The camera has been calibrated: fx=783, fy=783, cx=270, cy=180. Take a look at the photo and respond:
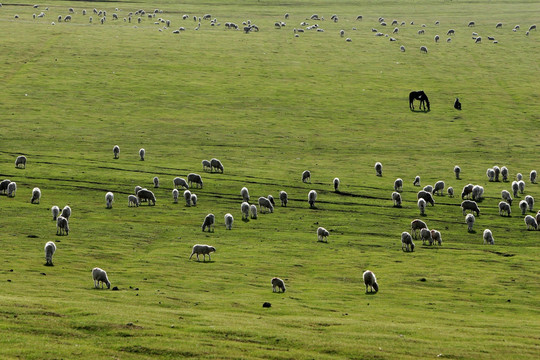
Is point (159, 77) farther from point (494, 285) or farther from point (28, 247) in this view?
point (494, 285)

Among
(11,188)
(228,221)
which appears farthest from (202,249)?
(11,188)

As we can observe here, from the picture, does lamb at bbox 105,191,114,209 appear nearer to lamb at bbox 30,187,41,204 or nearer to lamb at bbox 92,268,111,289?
lamb at bbox 30,187,41,204

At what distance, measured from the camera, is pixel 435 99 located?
352ft

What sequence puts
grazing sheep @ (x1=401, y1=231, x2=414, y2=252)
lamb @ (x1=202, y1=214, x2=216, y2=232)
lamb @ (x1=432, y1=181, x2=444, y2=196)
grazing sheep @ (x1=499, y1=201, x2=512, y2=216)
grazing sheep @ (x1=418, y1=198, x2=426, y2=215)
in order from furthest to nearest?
1. lamb @ (x1=432, y1=181, x2=444, y2=196)
2. grazing sheep @ (x1=499, y1=201, x2=512, y2=216)
3. grazing sheep @ (x1=418, y1=198, x2=426, y2=215)
4. lamb @ (x1=202, y1=214, x2=216, y2=232)
5. grazing sheep @ (x1=401, y1=231, x2=414, y2=252)

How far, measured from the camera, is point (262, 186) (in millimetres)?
64000

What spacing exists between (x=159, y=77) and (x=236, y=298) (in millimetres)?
81970

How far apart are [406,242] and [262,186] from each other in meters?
19.2

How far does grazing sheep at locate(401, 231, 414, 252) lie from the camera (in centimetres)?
4684

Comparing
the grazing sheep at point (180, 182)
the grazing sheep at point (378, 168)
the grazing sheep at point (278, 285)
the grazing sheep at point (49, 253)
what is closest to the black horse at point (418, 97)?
the grazing sheep at point (378, 168)

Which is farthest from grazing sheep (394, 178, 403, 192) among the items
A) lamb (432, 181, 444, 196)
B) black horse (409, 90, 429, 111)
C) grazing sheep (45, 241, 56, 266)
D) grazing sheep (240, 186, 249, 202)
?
black horse (409, 90, 429, 111)

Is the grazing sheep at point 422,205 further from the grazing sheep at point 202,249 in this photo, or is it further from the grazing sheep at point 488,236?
the grazing sheep at point 202,249

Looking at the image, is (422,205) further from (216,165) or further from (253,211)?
(216,165)

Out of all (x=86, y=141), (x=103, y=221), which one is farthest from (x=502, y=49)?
(x=103, y=221)

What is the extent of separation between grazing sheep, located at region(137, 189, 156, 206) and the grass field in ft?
4.43
